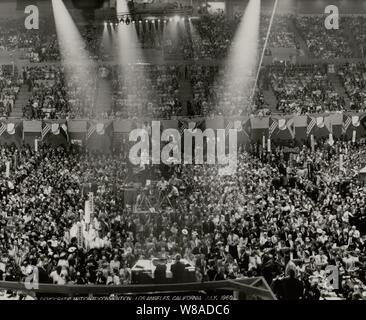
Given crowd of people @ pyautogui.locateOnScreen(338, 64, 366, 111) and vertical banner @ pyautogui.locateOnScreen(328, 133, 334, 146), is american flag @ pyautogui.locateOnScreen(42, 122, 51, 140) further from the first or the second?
crowd of people @ pyautogui.locateOnScreen(338, 64, 366, 111)

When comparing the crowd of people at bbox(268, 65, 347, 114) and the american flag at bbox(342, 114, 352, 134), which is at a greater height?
the crowd of people at bbox(268, 65, 347, 114)

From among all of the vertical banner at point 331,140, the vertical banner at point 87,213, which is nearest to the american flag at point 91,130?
the vertical banner at point 331,140

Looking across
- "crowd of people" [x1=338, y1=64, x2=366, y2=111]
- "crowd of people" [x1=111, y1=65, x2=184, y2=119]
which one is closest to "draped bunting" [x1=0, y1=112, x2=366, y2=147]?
"crowd of people" [x1=111, y1=65, x2=184, y2=119]

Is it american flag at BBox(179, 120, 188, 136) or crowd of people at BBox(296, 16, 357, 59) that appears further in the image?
crowd of people at BBox(296, 16, 357, 59)

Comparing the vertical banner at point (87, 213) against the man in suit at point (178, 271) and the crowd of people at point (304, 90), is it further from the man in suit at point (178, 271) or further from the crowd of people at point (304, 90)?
the crowd of people at point (304, 90)

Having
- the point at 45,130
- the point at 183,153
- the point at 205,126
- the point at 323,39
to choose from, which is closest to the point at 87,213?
the point at 183,153

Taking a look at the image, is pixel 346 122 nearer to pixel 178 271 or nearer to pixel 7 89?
pixel 7 89

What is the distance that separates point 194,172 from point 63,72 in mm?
16462

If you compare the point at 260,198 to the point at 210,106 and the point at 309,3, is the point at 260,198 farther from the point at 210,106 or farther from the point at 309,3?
the point at 309,3

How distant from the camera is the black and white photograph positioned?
1244cm

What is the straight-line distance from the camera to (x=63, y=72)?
37.7 metres

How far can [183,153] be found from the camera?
29.7 metres

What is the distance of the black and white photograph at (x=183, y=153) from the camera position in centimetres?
Answer: 1244

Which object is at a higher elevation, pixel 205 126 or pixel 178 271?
pixel 205 126
